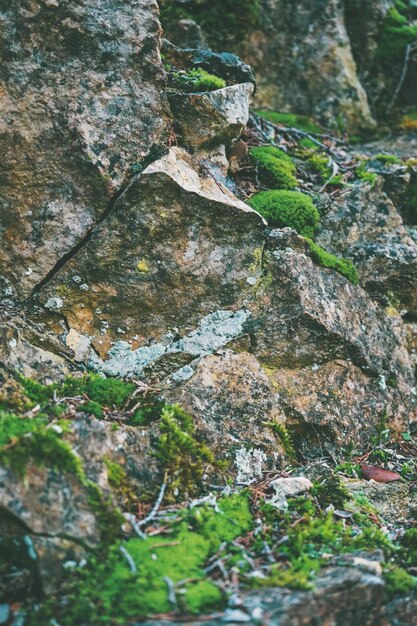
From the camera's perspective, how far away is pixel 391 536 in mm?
3932

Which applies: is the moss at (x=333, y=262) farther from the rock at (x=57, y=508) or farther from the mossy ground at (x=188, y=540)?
the rock at (x=57, y=508)

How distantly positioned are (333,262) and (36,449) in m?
3.46

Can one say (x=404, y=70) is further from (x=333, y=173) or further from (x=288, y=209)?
(x=288, y=209)

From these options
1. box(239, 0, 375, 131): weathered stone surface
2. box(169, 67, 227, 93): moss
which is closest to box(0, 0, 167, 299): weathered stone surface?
box(169, 67, 227, 93): moss

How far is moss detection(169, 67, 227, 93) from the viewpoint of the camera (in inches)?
219

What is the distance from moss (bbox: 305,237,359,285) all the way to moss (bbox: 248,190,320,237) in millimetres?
253

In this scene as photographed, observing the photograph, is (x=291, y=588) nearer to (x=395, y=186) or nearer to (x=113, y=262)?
(x=113, y=262)

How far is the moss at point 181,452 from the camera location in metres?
3.92

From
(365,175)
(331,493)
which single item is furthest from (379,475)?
(365,175)

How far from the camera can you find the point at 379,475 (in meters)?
4.66

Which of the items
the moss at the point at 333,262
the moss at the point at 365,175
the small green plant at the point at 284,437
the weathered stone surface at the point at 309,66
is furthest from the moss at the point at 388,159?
the small green plant at the point at 284,437

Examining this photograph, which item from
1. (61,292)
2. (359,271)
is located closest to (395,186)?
(359,271)

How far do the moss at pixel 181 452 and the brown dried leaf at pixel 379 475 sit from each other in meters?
1.37

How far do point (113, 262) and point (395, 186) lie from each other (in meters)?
3.75
